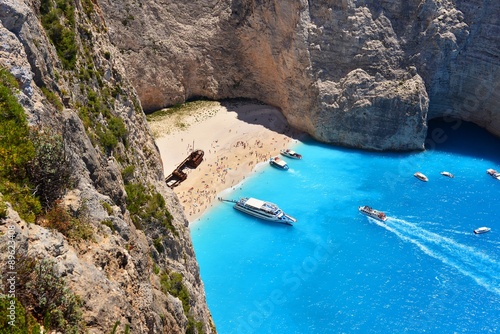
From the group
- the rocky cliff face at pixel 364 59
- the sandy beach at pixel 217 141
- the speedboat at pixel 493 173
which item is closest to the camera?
the sandy beach at pixel 217 141

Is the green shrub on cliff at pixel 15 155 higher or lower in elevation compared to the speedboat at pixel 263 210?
higher

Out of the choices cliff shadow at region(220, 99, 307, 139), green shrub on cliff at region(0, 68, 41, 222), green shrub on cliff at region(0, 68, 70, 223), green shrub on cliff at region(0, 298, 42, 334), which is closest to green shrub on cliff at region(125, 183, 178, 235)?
green shrub on cliff at region(0, 68, 70, 223)

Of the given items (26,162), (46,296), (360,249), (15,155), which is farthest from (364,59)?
(46,296)

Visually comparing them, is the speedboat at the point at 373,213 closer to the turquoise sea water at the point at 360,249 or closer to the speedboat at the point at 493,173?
the turquoise sea water at the point at 360,249

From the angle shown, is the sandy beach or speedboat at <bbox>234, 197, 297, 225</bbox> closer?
speedboat at <bbox>234, 197, 297, 225</bbox>

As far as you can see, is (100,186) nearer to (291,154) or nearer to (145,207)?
(145,207)

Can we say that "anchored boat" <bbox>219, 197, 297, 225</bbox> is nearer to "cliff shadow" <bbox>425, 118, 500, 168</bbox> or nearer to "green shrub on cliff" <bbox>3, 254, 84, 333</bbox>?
"cliff shadow" <bbox>425, 118, 500, 168</bbox>

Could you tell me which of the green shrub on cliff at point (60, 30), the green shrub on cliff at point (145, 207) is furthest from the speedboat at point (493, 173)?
the green shrub on cliff at point (60, 30)
